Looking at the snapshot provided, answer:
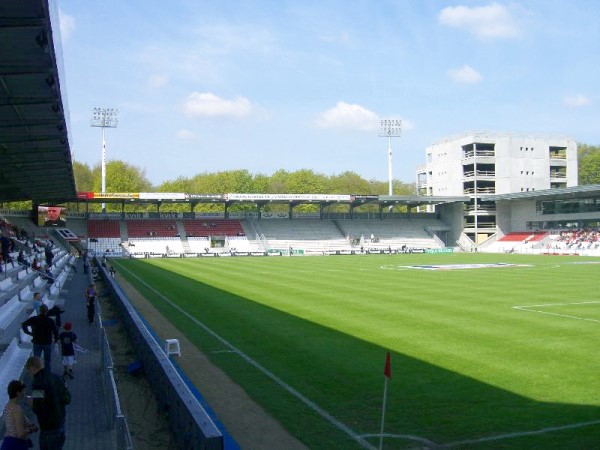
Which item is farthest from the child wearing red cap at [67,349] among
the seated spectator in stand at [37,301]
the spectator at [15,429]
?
the spectator at [15,429]

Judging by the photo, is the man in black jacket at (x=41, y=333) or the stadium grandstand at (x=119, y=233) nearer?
the stadium grandstand at (x=119, y=233)

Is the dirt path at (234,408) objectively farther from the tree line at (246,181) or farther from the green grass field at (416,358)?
the tree line at (246,181)

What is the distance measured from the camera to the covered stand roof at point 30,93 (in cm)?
875

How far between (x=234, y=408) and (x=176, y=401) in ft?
6.61

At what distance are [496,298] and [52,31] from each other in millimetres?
19628

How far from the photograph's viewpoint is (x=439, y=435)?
8.43 m

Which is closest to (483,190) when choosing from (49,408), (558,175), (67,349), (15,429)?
(558,175)

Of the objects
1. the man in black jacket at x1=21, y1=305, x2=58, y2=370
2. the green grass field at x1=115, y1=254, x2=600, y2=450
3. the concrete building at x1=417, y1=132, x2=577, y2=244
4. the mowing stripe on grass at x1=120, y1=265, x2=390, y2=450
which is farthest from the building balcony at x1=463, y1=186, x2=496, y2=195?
the man in black jacket at x1=21, y1=305, x2=58, y2=370

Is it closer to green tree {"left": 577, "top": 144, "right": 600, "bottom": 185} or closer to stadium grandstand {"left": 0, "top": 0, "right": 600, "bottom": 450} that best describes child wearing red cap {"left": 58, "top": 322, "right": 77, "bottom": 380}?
stadium grandstand {"left": 0, "top": 0, "right": 600, "bottom": 450}

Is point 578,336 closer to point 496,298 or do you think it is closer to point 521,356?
point 521,356

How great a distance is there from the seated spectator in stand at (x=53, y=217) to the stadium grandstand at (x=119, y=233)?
0.77 metres

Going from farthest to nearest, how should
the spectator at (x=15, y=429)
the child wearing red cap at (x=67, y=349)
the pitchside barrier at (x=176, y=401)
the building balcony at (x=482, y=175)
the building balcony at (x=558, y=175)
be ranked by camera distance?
the building balcony at (x=558, y=175) → the building balcony at (x=482, y=175) → the child wearing red cap at (x=67, y=349) → the pitchside barrier at (x=176, y=401) → the spectator at (x=15, y=429)

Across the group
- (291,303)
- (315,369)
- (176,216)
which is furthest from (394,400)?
(176,216)

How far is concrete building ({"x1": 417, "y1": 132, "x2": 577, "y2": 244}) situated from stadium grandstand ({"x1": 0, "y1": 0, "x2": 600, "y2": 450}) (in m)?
1.62
